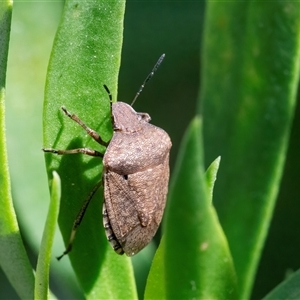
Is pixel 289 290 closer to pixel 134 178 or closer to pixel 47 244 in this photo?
pixel 47 244

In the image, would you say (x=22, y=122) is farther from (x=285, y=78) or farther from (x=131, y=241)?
(x=285, y=78)

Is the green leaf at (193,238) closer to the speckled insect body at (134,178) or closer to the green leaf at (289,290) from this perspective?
the green leaf at (289,290)

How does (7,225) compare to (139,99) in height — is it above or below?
below

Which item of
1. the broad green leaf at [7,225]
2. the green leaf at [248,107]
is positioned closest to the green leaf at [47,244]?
the broad green leaf at [7,225]

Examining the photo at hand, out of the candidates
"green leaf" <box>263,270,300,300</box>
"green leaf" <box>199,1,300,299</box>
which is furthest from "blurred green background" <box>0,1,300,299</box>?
"green leaf" <box>263,270,300,300</box>

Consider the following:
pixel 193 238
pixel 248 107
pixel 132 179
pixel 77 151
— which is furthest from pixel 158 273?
pixel 132 179

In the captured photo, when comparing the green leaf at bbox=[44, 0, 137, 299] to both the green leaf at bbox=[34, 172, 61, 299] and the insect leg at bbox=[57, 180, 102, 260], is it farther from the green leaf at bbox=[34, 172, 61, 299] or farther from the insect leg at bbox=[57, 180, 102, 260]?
the green leaf at bbox=[34, 172, 61, 299]
